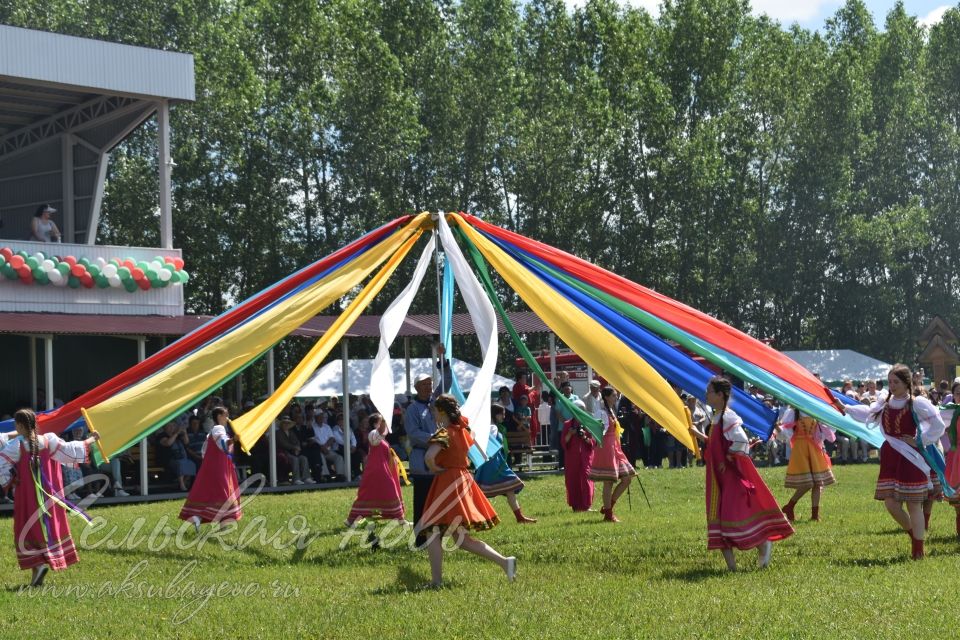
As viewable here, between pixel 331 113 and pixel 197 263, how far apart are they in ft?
20.1

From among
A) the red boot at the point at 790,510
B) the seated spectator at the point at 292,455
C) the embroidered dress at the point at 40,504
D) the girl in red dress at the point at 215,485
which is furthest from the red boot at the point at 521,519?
the seated spectator at the point at 292,455

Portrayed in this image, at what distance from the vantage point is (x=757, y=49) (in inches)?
1654

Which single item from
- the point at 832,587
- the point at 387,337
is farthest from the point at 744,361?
the point at 387,337

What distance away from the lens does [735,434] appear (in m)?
9.39

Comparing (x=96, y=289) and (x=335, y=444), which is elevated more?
(x=96, y=289)

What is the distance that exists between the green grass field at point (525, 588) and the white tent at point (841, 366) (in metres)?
20.7

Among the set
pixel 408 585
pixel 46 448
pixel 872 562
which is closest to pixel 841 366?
pixel 872 562

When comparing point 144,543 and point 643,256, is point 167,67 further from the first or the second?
point 643,256

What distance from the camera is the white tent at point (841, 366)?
3369 centimetres

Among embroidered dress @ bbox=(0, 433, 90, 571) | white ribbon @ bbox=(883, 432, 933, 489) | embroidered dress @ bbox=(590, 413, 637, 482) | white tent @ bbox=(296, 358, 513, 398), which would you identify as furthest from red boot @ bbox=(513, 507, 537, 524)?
white tent @ bbox=(296, 358, 513, 398)

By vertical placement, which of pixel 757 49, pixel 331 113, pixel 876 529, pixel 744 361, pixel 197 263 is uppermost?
pixel 757 49

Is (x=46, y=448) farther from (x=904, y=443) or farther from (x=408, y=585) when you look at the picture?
(x=904, y=443)

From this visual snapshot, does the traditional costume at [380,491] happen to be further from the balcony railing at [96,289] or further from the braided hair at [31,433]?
the balcony railing at [96,289]

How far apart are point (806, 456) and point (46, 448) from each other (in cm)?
808
